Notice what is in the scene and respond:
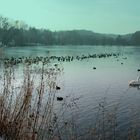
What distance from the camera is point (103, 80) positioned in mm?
29312

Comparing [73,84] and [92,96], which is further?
[73,84]

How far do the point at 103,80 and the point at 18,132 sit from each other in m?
23.1

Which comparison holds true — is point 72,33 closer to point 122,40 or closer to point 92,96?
point 122,40

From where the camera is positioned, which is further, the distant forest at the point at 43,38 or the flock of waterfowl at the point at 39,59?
the distant forest at the point at 43,38

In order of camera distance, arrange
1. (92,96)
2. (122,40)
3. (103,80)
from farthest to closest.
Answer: (122,40) < (103,80) < (92,96)

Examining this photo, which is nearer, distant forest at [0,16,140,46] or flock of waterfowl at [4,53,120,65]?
flock of waterfowl at [4,53,120,65]

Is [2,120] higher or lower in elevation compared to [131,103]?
higher

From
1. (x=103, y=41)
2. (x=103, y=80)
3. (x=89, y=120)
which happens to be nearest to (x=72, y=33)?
(x=103, y=41)

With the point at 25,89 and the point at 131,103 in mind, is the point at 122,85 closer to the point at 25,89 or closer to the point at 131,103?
the point at 131,103

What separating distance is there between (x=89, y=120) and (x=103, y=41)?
542 feet

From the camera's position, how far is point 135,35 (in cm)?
17400

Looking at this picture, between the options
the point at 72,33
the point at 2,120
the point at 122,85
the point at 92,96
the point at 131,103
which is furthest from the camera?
the point at 72,33

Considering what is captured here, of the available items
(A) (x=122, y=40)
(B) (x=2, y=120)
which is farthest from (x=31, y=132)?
(A) (x=122, y=40)

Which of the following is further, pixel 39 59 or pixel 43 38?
pixel 43 38
